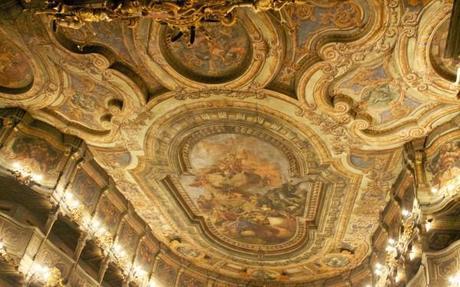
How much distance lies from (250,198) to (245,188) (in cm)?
62

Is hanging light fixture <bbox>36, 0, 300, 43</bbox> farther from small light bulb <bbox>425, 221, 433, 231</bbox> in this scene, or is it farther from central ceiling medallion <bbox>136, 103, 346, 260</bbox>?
small light bulb <bbox>425, 221, 433, 231</bbox>

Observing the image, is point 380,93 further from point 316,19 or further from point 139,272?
point 139,272

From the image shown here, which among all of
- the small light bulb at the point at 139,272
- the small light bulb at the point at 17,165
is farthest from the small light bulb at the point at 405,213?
the small light bulb at the point at 17,165

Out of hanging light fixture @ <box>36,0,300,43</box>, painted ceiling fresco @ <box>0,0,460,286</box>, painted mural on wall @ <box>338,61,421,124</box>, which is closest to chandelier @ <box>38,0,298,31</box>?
hanging light fixture @ <box>36,0,300,43</box>

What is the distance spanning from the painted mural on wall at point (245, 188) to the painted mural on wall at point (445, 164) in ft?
14.2

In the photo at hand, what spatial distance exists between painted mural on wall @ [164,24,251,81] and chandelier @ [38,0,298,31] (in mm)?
1875

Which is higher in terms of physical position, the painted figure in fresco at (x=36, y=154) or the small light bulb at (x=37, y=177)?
the painted figure in fresco at (x=36, y=154)

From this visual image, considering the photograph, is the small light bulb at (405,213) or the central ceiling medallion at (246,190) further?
the central ceiling medallion at (246,190)

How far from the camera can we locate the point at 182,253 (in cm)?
1839

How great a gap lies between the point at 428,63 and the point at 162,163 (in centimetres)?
840

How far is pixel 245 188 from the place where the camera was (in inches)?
577

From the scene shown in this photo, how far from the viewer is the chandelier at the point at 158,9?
293 inches

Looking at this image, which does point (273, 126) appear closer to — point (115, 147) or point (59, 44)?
point (115, 147)

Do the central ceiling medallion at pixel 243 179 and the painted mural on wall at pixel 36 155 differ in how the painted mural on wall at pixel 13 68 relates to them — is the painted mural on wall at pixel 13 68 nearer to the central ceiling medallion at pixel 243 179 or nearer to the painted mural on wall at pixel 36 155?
the painted mural on wall at pixel 36 155
